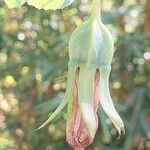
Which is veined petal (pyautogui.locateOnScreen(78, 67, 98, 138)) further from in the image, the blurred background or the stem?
the blurred background

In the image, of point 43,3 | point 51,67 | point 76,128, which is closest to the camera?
point 76,128

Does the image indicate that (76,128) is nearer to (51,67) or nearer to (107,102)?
(107,102)

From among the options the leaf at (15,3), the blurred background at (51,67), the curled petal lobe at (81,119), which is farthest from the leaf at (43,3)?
the blurred background at (51,67)

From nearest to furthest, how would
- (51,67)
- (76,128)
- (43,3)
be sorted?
(76,128)
(43,3)
(51,67)

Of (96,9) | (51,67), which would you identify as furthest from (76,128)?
(51,67)

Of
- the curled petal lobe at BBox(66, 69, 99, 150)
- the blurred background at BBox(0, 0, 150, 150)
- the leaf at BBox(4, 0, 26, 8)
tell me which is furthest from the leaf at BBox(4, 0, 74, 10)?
the blurred background at BBox(0, 0, 150, 150)
